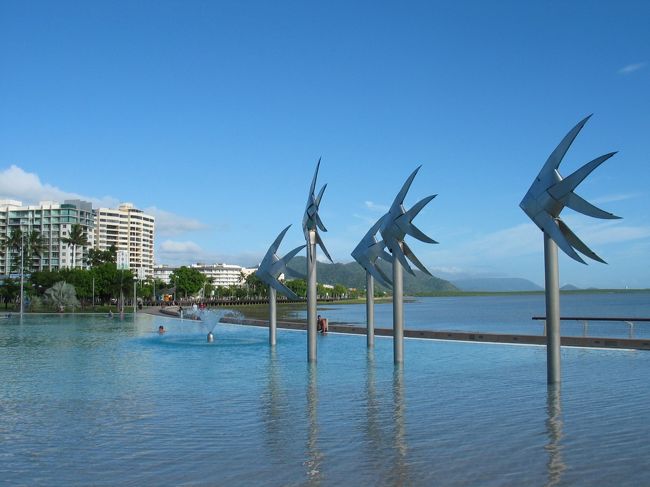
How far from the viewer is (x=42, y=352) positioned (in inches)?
955

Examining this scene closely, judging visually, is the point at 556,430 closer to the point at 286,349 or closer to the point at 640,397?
the point at 640,397

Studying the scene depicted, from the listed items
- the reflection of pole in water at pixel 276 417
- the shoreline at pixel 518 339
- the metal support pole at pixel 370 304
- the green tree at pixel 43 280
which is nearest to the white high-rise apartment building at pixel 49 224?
the green tree at pixel 43 280

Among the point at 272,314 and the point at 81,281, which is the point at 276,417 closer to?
the point at 272,314

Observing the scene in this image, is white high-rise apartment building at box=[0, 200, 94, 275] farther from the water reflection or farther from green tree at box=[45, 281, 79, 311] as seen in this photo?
the water reflection

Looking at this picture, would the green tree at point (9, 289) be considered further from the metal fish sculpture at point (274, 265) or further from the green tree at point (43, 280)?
the metal fish sculpture at point (274, 265)

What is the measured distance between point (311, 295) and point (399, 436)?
9.85 metres

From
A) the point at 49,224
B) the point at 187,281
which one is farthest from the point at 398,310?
the point at 49,224

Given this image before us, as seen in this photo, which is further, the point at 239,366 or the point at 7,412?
the point at 239,366

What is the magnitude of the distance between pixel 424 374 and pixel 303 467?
9.23m

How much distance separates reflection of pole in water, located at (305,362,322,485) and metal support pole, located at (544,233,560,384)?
5.22m

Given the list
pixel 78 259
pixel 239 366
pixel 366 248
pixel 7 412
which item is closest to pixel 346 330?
pixel 366 248

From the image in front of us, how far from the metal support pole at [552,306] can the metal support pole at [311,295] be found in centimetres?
701

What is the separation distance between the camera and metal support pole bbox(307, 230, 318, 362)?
19.3 meters

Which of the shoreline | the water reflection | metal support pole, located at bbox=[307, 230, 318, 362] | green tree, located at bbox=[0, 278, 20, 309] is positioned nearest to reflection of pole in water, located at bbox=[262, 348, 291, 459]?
Answer: the water reflection
